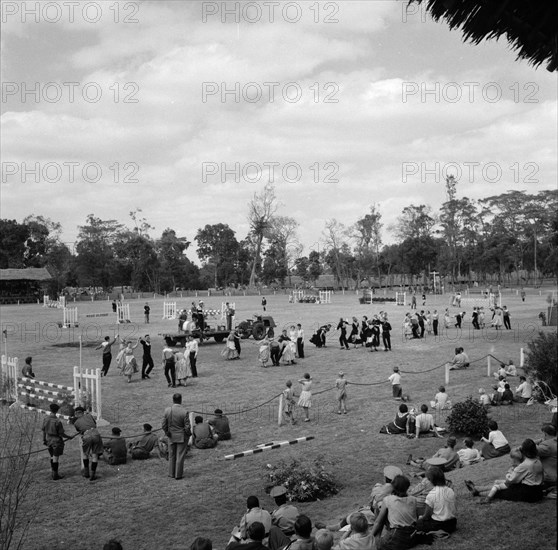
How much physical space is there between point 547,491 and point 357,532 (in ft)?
9.90

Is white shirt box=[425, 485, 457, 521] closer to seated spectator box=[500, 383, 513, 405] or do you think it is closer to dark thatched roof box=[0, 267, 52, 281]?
seated spectator box=[500, 383, 513, 405]

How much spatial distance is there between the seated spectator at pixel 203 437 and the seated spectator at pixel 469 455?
4937 mm

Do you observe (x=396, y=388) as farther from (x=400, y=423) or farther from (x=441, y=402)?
(x=400, y=423)

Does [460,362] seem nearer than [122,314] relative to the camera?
Yes

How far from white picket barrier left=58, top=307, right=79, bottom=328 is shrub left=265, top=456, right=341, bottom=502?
97.8 feet

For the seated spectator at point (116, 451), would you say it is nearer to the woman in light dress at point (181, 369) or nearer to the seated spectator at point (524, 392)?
the woman in light dress at point (181, 369)

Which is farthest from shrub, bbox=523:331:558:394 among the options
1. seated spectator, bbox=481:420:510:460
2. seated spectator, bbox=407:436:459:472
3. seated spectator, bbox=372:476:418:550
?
seated spectator, bbox=372:476:418:550

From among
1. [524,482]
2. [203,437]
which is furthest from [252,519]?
[203,437]

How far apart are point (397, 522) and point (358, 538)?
33.7 inches

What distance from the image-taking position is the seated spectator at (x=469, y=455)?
10.7 metres

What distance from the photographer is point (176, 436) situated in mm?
10352

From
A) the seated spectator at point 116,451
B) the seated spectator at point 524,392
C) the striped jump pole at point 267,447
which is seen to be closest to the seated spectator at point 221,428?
the striped jump pole at point 267,447

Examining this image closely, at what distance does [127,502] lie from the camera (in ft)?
30.9

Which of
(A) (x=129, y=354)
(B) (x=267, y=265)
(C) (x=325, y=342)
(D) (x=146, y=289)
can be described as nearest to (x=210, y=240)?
(B) (x=267, y=265)
